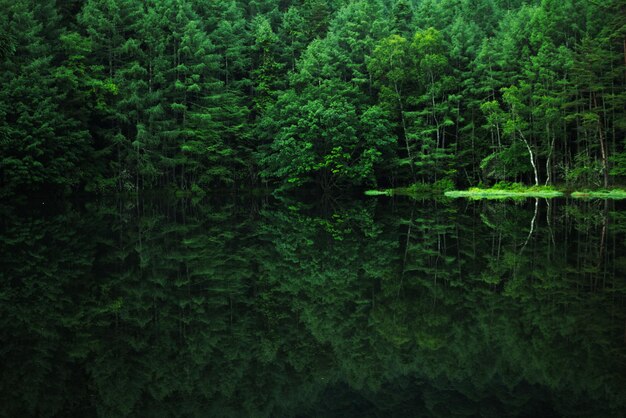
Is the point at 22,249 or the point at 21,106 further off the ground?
the point at 21,106

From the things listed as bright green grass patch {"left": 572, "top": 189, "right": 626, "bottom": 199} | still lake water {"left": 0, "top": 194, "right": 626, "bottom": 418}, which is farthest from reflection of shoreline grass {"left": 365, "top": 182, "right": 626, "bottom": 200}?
still lake water {"left": 0, "top": 194, "right": 626, "bottom": 418}

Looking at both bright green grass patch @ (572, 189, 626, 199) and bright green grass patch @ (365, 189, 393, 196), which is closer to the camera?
bright green grass patch @ (572, 189, 626, 199)

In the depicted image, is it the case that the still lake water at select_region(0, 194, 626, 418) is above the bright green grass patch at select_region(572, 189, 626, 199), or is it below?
below

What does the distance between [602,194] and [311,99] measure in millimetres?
21002

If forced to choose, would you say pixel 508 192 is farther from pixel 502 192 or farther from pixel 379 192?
pixel 379 192

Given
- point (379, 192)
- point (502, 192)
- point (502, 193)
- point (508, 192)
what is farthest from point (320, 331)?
point (379, 192)

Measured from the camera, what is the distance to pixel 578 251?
9.12 meters

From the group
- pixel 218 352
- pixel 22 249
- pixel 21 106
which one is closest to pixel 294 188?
pixel 21 106

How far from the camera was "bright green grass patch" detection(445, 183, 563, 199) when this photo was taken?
100ft

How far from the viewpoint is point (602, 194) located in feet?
91.1

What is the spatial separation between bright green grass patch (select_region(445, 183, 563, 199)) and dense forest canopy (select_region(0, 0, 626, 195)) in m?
1.84

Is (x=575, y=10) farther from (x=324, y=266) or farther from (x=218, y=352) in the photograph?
(x=218, y=352)

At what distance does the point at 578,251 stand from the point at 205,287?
6.53 m

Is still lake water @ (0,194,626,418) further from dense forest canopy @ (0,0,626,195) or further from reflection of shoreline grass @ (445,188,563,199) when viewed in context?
dense forest canopy @ (0,0,626,195)
